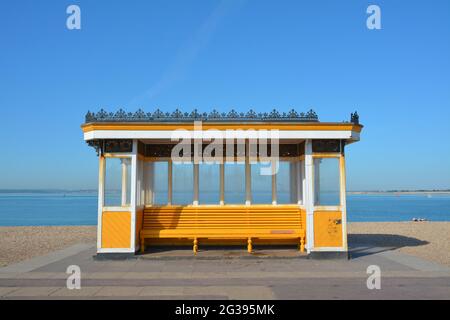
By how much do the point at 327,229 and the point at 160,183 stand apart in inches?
219

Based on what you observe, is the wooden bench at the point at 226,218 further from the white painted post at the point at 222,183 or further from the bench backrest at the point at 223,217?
the white painted post at the point at 222,183

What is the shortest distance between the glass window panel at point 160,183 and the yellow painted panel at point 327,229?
16.0 feet

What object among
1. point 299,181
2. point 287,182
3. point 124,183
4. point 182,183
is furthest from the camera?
point 287,182

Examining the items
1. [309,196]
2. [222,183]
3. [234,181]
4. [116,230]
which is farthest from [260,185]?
[116,230]

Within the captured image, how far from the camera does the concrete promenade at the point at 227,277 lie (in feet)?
24.0

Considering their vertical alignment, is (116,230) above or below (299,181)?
below

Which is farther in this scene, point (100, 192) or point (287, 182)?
point (287, 182)

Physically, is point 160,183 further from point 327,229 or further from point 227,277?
point 327,229

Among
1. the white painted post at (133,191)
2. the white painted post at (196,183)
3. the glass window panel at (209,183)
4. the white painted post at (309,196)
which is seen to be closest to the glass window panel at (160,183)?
the white painted post at (196,183)

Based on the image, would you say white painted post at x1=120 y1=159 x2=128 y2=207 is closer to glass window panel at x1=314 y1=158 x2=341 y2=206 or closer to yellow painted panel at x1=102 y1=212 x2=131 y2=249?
yellow painted panel at x1=102 y1=212 x2=131 y2=249

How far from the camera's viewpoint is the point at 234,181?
43.0 ft

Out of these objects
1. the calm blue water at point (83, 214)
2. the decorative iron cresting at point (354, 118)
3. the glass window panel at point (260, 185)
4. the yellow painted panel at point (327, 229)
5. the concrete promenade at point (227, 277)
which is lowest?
the calm blue water at point (83, 214)

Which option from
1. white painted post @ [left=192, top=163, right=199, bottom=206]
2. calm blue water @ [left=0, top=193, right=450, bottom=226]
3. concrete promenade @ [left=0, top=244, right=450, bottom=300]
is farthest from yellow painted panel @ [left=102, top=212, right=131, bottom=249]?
calm blue water @ [left=0, top=193, right=450, bottom=226]

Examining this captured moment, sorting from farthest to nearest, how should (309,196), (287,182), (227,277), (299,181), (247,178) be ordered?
(287,182) < (299,181) < (247,178) < (309,196) < (227,277)
